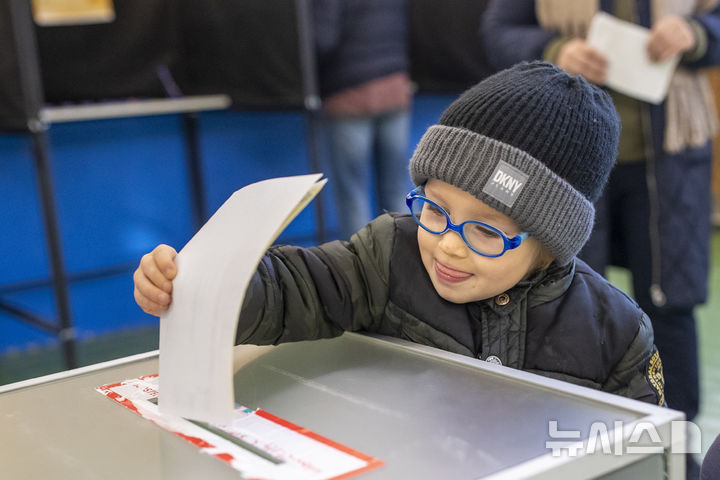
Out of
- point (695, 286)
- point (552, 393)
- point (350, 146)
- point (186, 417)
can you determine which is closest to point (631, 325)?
point (552, 393)

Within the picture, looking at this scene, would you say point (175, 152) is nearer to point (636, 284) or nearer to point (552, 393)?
point (636, 284)

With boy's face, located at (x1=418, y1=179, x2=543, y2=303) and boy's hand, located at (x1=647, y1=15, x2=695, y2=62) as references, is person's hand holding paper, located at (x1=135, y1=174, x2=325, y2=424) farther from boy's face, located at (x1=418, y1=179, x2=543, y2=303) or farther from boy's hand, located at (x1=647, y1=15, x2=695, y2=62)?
boy's hand, located at (x1=647, y1=15, x2=695, y2=62)

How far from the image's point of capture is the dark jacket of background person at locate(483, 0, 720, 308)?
1696 millimetres

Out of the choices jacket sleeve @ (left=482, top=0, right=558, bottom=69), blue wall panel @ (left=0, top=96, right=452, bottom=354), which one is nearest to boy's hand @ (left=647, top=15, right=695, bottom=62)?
jacket sleeve @ (left=482, top=0, right=558, bottom=69)

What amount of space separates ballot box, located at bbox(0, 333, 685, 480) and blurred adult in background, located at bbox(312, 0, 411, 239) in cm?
224

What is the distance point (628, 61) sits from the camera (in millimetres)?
1663

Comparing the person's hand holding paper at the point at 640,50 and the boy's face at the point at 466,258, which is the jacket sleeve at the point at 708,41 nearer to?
the person's hand holding paper at the point at 640,50

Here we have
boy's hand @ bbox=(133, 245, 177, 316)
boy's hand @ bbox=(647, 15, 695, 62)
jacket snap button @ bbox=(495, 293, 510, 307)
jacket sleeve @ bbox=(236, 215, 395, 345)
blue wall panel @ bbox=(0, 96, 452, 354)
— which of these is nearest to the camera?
boy's hand @ bbox=(133, 245, 177, 316)

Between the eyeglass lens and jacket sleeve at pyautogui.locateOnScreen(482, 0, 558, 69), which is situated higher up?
jacket sleeve at pyautogui.locateOnScreen(482, 0, 558, 69)

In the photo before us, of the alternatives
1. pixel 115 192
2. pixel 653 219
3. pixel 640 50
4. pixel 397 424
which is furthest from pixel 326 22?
pixel 397 424

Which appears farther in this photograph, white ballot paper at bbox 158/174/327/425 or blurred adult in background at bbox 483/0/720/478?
blurred adult in background at bbox 483/0/720/478

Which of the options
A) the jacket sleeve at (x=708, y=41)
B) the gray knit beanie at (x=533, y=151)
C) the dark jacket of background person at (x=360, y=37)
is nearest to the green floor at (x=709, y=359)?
the jacket sleeve at (x=708, y=41)

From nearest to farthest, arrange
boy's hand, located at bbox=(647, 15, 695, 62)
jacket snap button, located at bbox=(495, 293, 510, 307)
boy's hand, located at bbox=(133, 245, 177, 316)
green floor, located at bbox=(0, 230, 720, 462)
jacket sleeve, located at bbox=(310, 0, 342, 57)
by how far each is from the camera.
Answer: boy's hand, located at bbox=(133, 245, 177, 316) → jacket snap button, located at bbox=(495, 293, 510, 307) → boy's hand, located at bbox=(647, 15, 695, 62) → green floor, located at bbox=(0, 230, 720, 462) → jacket sleeve, located at bbox=(310, 0, 342, 57)

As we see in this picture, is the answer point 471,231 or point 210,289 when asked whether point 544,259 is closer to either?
point 471,231
